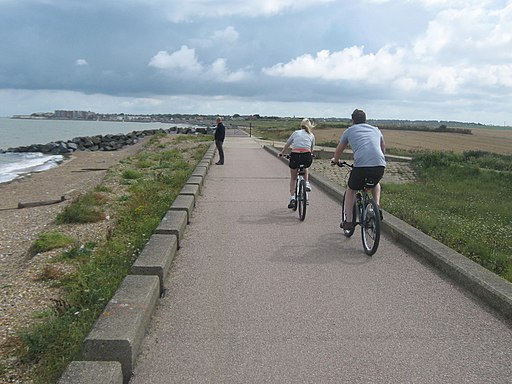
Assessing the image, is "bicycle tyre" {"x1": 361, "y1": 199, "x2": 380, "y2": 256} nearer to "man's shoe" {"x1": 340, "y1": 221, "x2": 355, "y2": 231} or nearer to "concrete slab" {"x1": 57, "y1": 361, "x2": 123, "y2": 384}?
"man's shoe" {"x1": 340, "y1": 221, "x2": 355, "y2": 231}

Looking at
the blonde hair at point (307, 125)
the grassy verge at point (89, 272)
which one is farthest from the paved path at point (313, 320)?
the blonde hair at point (307, 125)

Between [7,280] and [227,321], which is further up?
[227,321]

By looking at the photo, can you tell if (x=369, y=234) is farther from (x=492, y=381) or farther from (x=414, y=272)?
(x=492, y=381)

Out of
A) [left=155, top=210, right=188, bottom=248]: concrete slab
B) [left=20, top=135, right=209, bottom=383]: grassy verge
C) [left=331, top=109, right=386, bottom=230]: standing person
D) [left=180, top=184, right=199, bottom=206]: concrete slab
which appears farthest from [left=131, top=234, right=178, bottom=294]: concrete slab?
[left=180, top=184, right=199, bottom=206]: concrete slab

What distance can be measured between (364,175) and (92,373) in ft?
13.8

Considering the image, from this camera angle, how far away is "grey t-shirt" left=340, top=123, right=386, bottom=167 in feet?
20.0

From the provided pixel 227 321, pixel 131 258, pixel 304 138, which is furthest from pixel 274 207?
pixel 227 321

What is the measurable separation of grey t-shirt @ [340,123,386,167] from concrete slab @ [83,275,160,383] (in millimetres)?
3125

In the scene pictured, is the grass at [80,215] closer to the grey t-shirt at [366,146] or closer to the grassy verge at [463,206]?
the grey t-shirt at [366,146]

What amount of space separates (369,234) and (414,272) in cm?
83

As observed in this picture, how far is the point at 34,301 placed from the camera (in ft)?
16.4

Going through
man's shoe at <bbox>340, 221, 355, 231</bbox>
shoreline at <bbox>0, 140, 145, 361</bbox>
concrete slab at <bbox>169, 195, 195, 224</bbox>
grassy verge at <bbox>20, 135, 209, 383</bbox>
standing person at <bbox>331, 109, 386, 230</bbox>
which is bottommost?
shoreline at <bbox>0, 140, 145, 361</bbox>

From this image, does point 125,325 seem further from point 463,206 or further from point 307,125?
point 463,206

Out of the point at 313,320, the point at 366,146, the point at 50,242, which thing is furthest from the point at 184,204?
the point at 313,320
